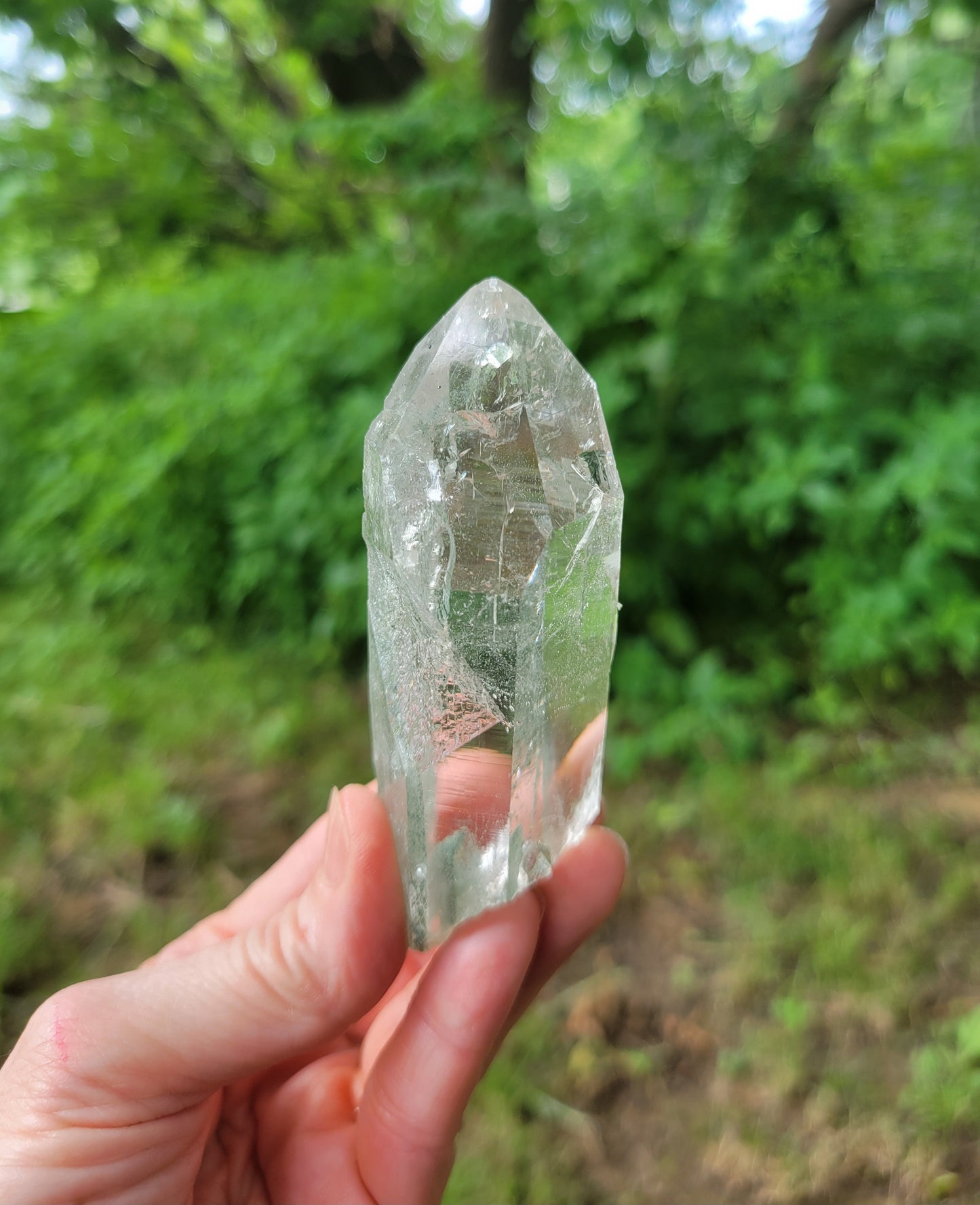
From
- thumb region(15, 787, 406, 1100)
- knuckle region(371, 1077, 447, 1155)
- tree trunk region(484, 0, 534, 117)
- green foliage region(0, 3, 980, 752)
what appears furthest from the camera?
tree trunk region(484, 0, 534, 117)

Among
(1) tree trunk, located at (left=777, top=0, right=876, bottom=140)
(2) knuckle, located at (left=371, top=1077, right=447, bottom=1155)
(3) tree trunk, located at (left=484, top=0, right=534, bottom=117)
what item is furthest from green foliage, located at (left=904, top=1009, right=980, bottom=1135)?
(3) tree trunk, located at (left=484, top=0, right=534, bottom=117)

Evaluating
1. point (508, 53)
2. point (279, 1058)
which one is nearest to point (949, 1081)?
point (279, 1058)

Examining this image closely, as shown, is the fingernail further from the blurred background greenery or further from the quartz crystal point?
the blurred background greenery

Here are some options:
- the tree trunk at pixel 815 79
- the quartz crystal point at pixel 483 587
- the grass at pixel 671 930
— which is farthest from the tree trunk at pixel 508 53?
the quartz crystal point at pixel 483 587

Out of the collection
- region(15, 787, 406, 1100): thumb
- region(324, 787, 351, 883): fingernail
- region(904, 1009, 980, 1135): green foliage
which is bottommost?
region(904, 1009, 980, 1135): green foliage

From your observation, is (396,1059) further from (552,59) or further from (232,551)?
(552,59)

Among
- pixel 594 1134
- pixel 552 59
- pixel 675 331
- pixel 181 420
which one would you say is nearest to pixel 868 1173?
pixel 594 1134
